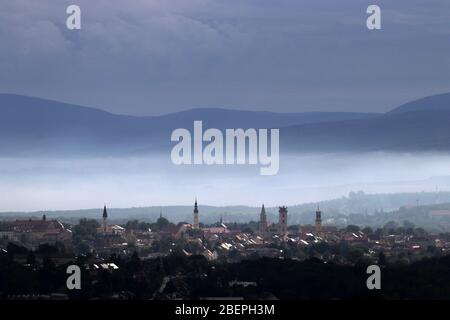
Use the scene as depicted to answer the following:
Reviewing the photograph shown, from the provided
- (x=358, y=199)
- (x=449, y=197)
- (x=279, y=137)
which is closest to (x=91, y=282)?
(x=279, y=137)

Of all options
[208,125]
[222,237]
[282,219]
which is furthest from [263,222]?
[208,125]

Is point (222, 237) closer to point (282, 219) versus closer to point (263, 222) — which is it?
point (263, 222)

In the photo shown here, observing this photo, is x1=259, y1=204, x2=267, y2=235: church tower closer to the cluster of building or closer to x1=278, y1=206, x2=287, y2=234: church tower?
the cluster of building

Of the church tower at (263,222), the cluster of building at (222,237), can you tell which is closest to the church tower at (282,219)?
the cluster of building at (222,237)

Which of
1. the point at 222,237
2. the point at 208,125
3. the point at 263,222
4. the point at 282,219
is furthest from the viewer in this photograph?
the point at 282,219

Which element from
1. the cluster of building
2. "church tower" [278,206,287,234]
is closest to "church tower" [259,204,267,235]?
the cluster of building

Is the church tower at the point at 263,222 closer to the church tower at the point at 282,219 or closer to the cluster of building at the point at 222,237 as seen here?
the cluster of building at the point at 222,237

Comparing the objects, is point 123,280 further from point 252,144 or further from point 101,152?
point 101,152

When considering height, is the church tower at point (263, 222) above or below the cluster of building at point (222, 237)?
above

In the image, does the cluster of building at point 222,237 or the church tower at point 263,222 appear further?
the church tower at point 263,222
